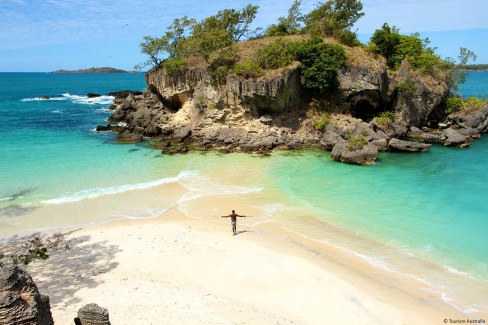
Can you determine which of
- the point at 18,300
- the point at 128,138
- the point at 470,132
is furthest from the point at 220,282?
the point at 470,132

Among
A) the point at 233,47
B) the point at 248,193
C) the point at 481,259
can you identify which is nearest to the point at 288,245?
the point at 248,193

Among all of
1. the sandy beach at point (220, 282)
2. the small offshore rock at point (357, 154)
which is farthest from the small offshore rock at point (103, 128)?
the small offshore rock at point (357, 154)

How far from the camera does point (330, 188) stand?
2488 cm

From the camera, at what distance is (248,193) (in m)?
23.9

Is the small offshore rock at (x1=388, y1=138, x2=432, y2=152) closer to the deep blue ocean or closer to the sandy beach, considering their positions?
the deep blue ocean

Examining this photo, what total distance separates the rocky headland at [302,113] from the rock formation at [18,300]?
1050 inches

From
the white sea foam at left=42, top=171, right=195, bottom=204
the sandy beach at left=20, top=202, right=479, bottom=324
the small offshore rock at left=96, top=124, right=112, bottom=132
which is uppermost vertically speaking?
the small offshore rock at left=96, top=124, right=112, bottom=132

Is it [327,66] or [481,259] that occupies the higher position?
[327,66]

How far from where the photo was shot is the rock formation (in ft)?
22.4

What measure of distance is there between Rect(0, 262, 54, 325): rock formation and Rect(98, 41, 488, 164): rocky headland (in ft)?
87.5

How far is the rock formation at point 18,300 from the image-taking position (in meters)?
6.84

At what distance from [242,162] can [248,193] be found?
23.2 ft

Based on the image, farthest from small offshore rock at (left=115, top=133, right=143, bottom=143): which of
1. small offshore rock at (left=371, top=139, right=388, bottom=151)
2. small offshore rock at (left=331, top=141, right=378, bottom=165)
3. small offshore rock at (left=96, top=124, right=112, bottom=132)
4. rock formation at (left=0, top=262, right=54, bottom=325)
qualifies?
rock formation at (left=0, top=262, right=54, bottom=325)

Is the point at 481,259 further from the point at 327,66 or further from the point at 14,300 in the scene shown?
the point at 327,66
